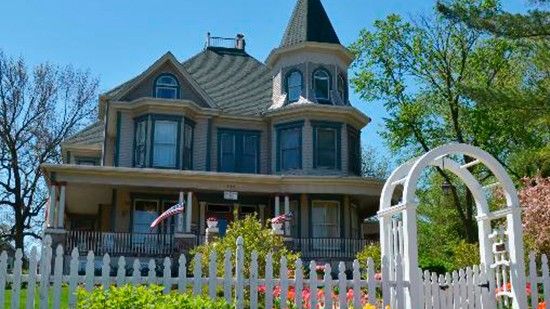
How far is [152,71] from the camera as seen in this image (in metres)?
26.3

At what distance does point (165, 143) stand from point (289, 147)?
196 inches

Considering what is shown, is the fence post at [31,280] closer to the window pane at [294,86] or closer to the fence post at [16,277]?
the fence post at [16,277]

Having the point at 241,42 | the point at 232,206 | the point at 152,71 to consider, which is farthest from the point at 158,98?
the point at 241,42

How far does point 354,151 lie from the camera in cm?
2797

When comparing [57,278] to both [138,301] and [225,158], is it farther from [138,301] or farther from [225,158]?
[225,158]

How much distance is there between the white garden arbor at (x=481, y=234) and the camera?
8.74 m

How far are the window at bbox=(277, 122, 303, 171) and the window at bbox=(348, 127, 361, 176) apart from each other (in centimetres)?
217

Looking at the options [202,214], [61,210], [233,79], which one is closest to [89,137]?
[233,79]

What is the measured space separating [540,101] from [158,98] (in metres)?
15.0

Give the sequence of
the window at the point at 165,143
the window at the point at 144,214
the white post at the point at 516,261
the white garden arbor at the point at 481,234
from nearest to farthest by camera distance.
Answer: the white garden arbor at the point at 481,234, the white post at the point at 516,261, the window at the point at 144,214, the window at the point at 165,143

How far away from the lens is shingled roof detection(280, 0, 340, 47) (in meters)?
28.0

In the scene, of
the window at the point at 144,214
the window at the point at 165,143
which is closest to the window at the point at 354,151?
the window at the point at 165,143

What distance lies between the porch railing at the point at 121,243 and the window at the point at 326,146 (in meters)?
6.78

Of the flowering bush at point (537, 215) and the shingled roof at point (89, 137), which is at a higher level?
the shingled roof at point (89, 137)
